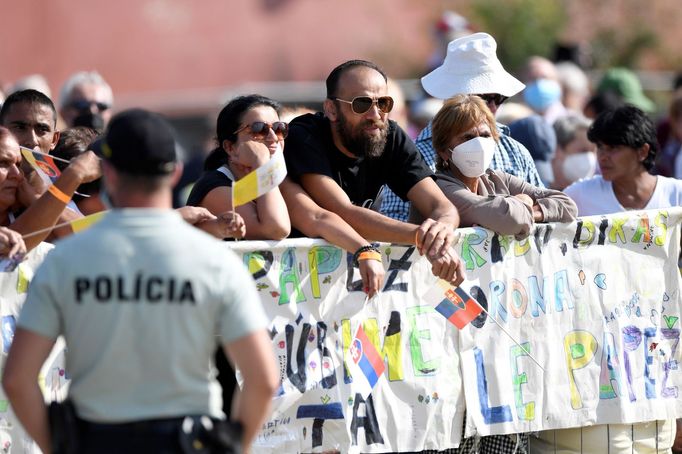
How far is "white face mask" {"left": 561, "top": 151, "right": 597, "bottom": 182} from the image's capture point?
8.25 m

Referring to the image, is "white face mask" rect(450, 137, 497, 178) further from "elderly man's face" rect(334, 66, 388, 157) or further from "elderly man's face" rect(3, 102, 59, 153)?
"elderly man's face" rect(3, 102, 59, 153)

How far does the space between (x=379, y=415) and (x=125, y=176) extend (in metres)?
2.27

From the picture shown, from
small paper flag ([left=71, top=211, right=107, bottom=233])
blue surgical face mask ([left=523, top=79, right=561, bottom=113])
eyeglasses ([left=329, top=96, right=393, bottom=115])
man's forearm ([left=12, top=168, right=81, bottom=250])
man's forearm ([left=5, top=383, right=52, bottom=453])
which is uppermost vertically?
blue surgical face mask ([left=523, top=79, right=561, bottom=113])

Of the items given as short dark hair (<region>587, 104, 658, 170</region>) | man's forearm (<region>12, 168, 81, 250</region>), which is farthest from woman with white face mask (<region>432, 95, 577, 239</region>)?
man's forearm (<region>12, 168, 81, 250</region>)

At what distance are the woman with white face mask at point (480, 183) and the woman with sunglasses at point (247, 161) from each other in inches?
37.1

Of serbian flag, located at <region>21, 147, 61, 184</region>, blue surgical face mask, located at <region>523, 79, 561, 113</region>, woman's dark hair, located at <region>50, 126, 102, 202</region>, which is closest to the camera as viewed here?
serbian flag, located at <region>21, 147, 61, 184</region>

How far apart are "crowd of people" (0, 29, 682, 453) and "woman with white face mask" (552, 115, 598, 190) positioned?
0.01 m


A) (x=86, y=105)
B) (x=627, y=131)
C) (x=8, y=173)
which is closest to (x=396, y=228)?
(x=8, y=173)

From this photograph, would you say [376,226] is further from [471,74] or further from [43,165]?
[471,74]

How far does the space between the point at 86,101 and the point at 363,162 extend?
345 cm

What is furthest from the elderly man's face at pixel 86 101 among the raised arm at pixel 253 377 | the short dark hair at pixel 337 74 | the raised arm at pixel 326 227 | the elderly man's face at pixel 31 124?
the raised arm at pixel 253 377

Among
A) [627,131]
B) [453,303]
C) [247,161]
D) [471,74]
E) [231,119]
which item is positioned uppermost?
[471,74]

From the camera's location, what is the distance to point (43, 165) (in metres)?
5.15

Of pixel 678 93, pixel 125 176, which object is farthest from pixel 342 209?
pixel 678 93
